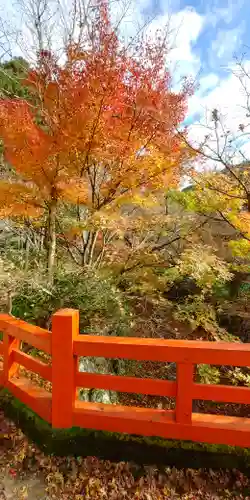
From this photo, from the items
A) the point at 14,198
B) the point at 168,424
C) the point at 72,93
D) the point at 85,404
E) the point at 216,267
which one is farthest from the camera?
the point at 216,267

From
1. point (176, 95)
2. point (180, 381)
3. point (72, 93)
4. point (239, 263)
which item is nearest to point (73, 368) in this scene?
point (180, 381)

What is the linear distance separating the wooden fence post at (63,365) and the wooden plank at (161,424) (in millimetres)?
118

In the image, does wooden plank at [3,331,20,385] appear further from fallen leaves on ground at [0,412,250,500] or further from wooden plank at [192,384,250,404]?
wooden plank at [192,384,250,404]

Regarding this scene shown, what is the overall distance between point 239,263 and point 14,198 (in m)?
7.00

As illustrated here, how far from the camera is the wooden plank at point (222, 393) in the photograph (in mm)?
2361

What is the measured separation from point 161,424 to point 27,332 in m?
1.55

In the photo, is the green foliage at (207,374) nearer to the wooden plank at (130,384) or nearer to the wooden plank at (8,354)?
the wooden plank at (130,384)

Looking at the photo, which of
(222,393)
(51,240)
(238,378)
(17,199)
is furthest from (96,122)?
(238,378)

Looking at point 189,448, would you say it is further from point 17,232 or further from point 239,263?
point 239,263

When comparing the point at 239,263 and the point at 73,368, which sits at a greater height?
the point at 239,263

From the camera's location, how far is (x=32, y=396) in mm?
2971

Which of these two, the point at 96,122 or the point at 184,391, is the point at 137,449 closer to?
the point at 184,391

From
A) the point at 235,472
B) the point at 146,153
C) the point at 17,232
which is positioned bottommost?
the point at 235,472

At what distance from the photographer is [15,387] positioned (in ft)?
10.6
